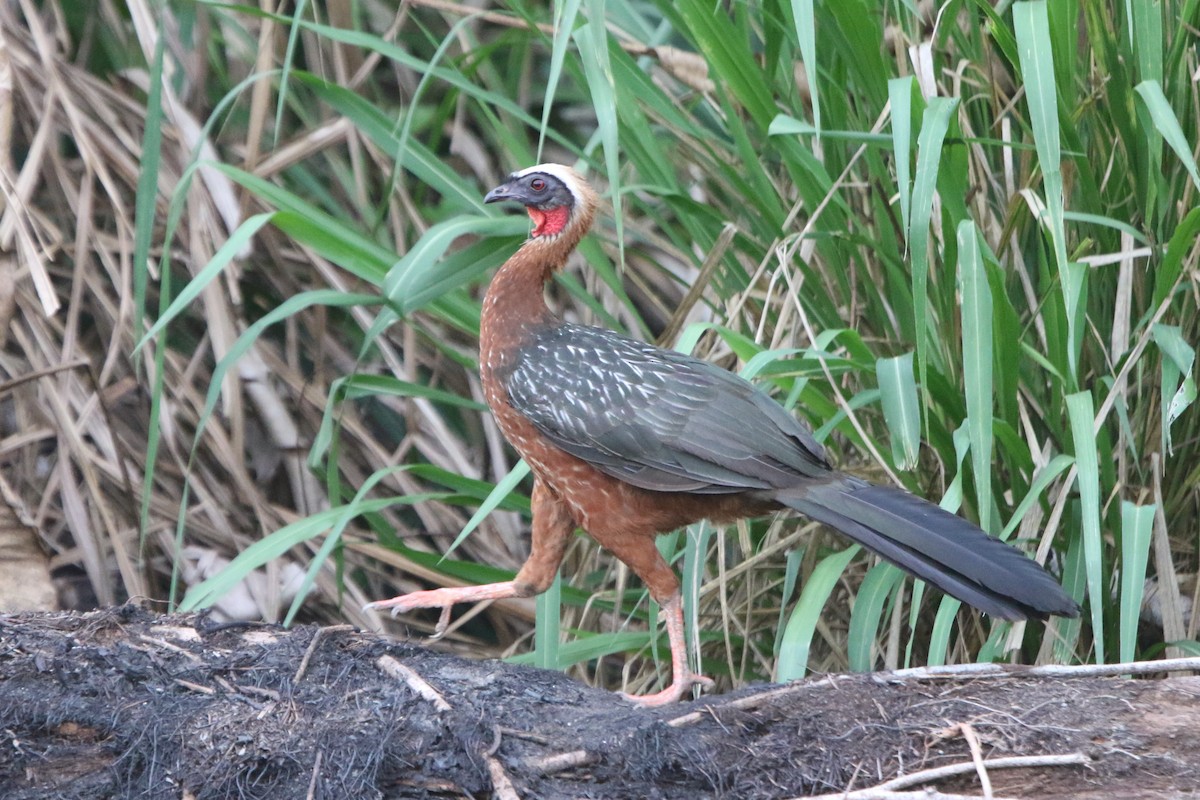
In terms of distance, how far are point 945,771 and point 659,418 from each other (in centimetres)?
118

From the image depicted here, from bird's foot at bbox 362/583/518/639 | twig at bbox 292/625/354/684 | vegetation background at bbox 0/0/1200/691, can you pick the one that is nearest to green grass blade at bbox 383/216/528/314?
vegetation background at bbox 0/0/1200/691

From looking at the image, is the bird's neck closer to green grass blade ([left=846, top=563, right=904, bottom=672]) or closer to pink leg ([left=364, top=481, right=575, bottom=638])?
pink leg ([left=364, top=481, right=575, bottom=638])

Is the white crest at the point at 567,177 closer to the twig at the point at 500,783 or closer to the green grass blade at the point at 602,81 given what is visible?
the green grass blade at the point at 602,81

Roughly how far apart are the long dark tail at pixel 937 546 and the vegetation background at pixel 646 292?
4.7 inches

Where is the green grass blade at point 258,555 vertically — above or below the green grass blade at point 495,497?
below

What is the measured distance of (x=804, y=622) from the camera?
279 centimetres

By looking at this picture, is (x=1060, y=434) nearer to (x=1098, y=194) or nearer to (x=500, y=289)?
(x=1098, y=194)

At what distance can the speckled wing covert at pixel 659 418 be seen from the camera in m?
2.94

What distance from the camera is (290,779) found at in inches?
85.3

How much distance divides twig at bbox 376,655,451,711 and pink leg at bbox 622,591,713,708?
451mm

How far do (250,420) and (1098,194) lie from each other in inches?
114

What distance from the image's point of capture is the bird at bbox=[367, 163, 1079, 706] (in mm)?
2717

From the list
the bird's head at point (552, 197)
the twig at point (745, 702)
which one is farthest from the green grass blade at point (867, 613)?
the bird's head at point (552, 197)

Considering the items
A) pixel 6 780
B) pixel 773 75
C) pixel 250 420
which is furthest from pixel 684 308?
pixel 6 780
